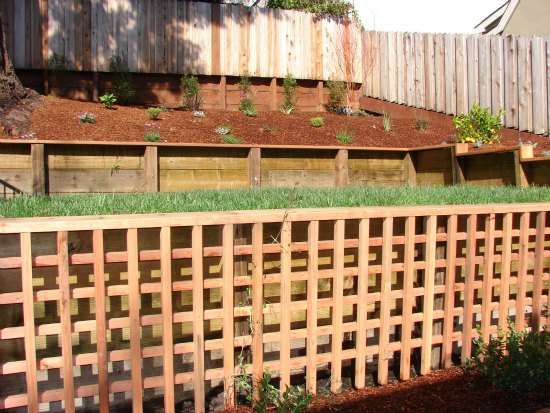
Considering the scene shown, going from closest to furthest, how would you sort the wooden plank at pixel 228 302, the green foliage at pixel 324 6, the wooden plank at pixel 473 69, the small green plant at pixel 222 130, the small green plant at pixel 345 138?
the wooden plank at pixel 228 302, the small green plant at pixel 222 130, the small green plant at pixel 345 138, the wooden plank at pixel 473 69, the green foliage at pixel 324 6

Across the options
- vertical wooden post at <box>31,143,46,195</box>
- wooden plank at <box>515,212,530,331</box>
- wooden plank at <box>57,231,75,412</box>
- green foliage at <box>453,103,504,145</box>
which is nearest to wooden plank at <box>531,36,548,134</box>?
green foliage at <box>453,103,504,145</box>

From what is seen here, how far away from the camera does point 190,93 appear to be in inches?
412

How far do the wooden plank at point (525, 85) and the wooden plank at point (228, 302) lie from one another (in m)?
8.24

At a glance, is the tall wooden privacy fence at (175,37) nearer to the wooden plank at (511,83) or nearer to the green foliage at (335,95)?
the green foliage at (335,95)

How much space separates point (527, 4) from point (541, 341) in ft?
57.8

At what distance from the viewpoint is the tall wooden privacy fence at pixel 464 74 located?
9.24 m

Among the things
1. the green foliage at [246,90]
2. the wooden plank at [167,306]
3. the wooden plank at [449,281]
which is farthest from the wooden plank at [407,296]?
the green foliage at [246,90]

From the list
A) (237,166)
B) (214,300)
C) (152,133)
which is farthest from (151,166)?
(214,300)

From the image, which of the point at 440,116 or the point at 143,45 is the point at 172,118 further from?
the point at 440,116

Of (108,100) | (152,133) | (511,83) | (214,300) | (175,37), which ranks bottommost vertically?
(214,300)

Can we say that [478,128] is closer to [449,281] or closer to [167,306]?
[449,281]

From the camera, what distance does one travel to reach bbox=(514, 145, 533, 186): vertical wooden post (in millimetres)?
6031

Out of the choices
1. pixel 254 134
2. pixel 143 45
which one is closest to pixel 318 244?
pixel 254 134

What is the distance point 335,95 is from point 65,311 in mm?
10248
